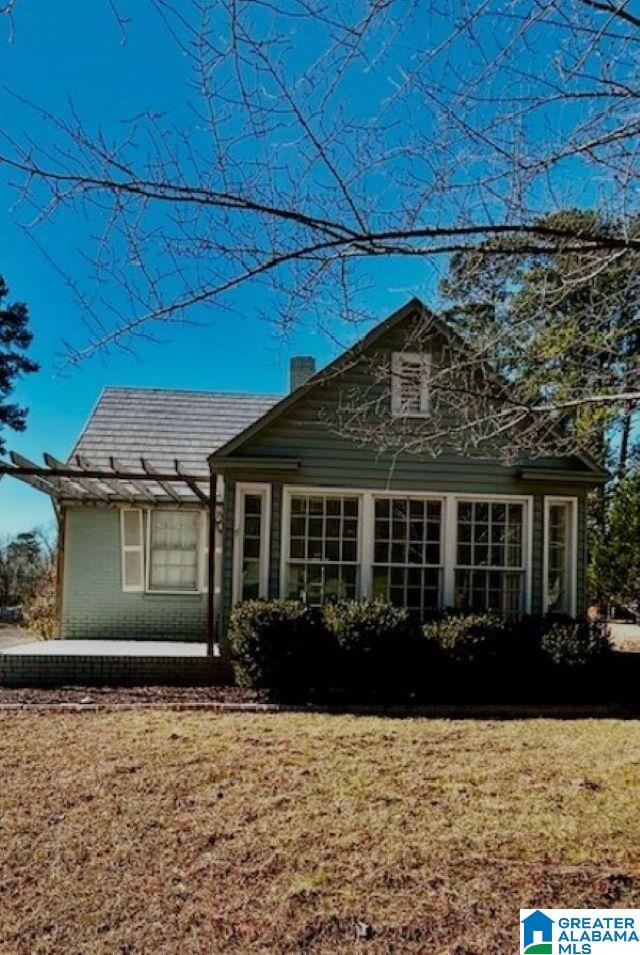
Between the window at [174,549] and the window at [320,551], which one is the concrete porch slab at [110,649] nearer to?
the window at [174,549]

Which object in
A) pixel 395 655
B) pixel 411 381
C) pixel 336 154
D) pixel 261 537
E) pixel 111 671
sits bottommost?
pixel 111 671

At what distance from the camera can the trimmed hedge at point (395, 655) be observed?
30.0 feet

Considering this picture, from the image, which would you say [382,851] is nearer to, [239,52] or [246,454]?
[239,52]

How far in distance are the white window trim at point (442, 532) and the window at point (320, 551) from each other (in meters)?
0.08

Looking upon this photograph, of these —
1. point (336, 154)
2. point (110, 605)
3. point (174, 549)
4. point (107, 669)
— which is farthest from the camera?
point (174, 549)

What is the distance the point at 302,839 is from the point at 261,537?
19.9 ft

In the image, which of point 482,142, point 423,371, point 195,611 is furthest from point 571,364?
point 195,611

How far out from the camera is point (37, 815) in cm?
491

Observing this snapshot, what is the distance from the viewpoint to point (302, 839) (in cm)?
452

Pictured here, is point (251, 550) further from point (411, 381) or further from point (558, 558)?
point (411, 381)

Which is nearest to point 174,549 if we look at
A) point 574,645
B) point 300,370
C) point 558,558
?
point 300,370

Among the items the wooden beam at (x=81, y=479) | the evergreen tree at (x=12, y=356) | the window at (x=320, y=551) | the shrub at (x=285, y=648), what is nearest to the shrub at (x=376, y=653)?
the shrub at (x=285, y=648)

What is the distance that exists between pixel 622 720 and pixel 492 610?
2.21 meters

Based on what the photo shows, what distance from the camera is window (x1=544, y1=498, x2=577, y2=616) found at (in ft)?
35.3
